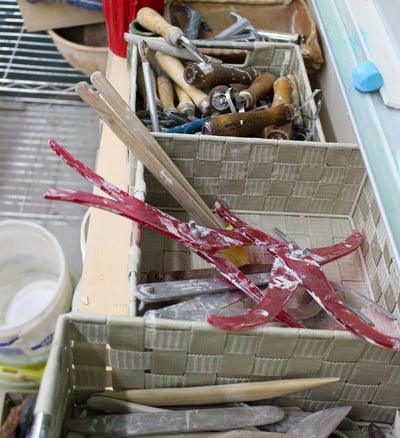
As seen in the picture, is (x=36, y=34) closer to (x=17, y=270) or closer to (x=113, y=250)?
(x=17, y=270)

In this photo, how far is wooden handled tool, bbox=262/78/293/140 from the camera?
2.47 feet

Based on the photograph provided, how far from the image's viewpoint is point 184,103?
815mm

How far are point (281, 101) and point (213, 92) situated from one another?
11 centimetres

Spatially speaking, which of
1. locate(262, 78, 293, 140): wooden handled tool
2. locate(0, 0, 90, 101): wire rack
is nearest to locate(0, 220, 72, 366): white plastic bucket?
Answer: locate(262, 78, 293, 140): wooden handled tool

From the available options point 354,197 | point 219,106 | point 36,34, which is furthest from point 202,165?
point 36,34

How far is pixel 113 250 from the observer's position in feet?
2.41

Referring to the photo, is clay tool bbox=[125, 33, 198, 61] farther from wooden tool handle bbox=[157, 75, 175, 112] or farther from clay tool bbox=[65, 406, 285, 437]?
clay tool bbox=[65, 406, 285, 437]

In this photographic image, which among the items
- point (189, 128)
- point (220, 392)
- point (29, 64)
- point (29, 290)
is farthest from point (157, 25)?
point (29, 64)

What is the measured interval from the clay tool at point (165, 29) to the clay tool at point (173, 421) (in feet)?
1.78

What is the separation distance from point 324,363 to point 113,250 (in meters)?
0.34

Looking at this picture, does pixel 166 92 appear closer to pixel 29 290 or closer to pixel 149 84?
pixel 149 84

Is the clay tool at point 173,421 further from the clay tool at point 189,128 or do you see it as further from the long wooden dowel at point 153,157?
the clay tool at point 189,128

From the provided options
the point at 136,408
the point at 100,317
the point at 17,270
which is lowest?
the point at 17,270

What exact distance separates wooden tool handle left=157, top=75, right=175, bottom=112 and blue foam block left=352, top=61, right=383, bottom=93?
0.95 ft
